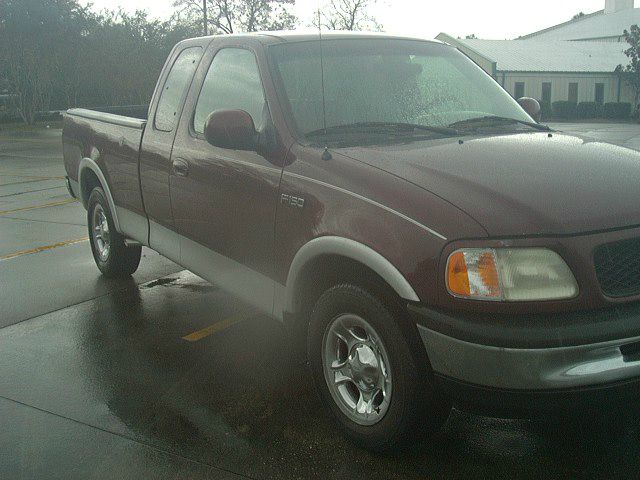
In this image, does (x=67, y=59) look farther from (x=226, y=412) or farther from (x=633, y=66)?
(x=633, y=66)

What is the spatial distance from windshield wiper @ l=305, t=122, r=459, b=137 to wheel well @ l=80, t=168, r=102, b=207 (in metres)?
3.39

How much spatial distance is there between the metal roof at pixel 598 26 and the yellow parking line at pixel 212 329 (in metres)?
79.9

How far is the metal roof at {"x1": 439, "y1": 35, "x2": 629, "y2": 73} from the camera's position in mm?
53719

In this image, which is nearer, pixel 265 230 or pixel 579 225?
pixel 579 225

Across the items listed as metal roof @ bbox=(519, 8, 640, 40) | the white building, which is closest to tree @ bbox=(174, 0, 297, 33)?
the white building

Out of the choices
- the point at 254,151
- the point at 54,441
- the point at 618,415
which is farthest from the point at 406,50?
the point at 54,441

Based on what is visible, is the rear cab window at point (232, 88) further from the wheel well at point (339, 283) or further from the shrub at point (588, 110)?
the shrub at point (588, 110)

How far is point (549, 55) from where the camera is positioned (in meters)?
56.6

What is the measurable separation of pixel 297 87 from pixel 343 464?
6.78ft

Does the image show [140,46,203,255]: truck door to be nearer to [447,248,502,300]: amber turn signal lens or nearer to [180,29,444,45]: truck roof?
[180,29,444,45]: truck roof

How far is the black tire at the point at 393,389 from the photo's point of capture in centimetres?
315

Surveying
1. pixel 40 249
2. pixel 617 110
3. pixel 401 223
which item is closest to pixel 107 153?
pixel 40 249

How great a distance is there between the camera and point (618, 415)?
384cm

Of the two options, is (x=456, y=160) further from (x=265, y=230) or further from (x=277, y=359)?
(x=277, y=359)
